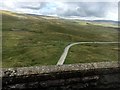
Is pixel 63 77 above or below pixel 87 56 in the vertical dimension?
above

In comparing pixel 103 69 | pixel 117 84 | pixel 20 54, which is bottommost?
pixel 20 54

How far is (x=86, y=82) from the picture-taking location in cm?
723

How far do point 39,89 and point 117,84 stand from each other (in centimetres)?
254

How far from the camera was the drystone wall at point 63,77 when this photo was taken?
661cm

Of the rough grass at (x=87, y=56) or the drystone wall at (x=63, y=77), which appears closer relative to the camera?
the drystone wall at (x=63, y=77)

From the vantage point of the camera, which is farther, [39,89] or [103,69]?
[103,69]

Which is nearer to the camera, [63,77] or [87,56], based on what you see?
[63,77]

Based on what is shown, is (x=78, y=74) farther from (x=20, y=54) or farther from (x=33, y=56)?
(x=20, y=54)

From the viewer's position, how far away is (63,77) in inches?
275

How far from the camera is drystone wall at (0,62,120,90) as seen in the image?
6.61 metres

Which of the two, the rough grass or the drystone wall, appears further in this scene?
the rough grass

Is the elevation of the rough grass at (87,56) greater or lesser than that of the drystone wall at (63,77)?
lesser

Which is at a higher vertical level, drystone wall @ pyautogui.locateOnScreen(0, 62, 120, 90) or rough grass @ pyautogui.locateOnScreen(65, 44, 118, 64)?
drystone wall @ pyautogui.locateOnScreen(0, 62, 120, 90)

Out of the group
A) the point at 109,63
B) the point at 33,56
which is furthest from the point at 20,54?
the point at 109,63
